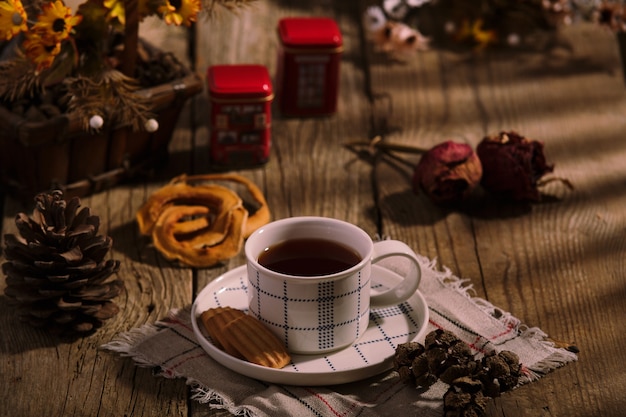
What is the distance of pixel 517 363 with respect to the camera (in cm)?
A: 113

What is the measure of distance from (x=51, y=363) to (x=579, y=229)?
0.85 metres

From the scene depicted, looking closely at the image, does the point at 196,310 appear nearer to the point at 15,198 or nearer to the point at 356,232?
the point at 356,232

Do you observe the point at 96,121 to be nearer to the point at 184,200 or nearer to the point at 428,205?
the point at 184,200

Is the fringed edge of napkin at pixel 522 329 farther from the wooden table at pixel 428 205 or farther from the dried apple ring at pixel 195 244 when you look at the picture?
the dried apple ring at pixel 195 244

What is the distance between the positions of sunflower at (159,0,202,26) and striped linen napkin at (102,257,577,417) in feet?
1.41

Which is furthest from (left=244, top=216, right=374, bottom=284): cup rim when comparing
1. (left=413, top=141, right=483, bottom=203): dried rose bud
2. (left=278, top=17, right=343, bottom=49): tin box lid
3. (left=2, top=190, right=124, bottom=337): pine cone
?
(left=278, top=17, right=343, bottom=49): tin box lid

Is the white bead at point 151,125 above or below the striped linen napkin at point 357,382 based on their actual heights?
above

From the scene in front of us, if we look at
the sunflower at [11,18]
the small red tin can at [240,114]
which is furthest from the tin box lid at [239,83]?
the sunflower at [11,18]

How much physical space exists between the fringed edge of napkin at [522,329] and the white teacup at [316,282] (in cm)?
15

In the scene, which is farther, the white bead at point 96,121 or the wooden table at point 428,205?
the white bead at point 96,121

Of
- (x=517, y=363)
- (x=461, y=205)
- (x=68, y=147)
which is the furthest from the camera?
(x=461, y=205)

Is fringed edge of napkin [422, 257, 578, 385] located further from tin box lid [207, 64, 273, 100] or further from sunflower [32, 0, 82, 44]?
sunflower [32, 0, 82, 44]

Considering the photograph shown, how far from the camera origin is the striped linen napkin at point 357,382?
111 cm

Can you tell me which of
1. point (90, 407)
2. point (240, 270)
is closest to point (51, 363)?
point (90, 407)
